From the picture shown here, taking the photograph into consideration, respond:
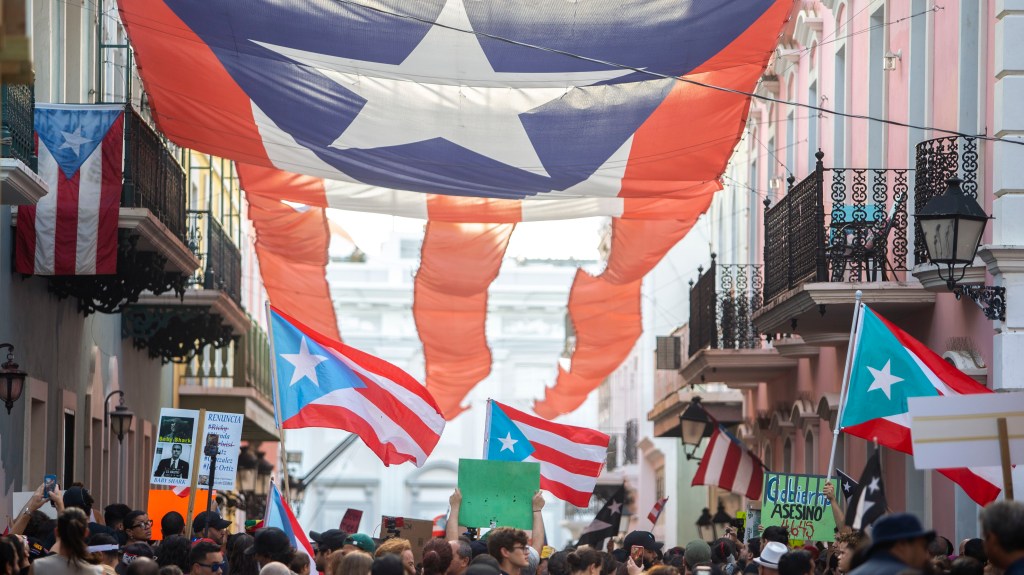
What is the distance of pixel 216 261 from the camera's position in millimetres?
23844

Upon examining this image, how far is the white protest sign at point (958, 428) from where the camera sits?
9.09m

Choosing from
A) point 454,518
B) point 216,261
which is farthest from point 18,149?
point 216,261

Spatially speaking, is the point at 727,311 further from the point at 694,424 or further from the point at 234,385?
the point at 234,385

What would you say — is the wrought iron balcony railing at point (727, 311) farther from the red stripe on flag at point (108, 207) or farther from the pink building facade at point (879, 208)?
the red stripe on flag at point (108, 207)

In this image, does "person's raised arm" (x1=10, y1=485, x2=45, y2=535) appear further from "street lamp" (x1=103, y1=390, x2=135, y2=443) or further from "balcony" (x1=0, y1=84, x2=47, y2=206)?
"street lamp" (x1=103, y1=390, x2=135, y2=443)

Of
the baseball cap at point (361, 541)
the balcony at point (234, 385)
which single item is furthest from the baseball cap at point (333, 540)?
the balcony at point (234, 385)

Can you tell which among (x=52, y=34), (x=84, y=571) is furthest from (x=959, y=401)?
(x=52, y=34)

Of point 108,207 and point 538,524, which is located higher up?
point 108,207

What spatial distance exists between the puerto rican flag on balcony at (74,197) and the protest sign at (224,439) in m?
2.54

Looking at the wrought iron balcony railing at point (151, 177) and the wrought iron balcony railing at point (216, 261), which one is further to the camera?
the wrought iron balcony railing at point (216, 261)

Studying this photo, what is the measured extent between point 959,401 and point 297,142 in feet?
25.2

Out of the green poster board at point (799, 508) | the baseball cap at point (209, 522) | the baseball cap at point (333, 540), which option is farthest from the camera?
the green poster board at point (799, 508)

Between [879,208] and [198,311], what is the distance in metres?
9.53

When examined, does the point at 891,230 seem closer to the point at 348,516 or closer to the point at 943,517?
the point at 943,517
